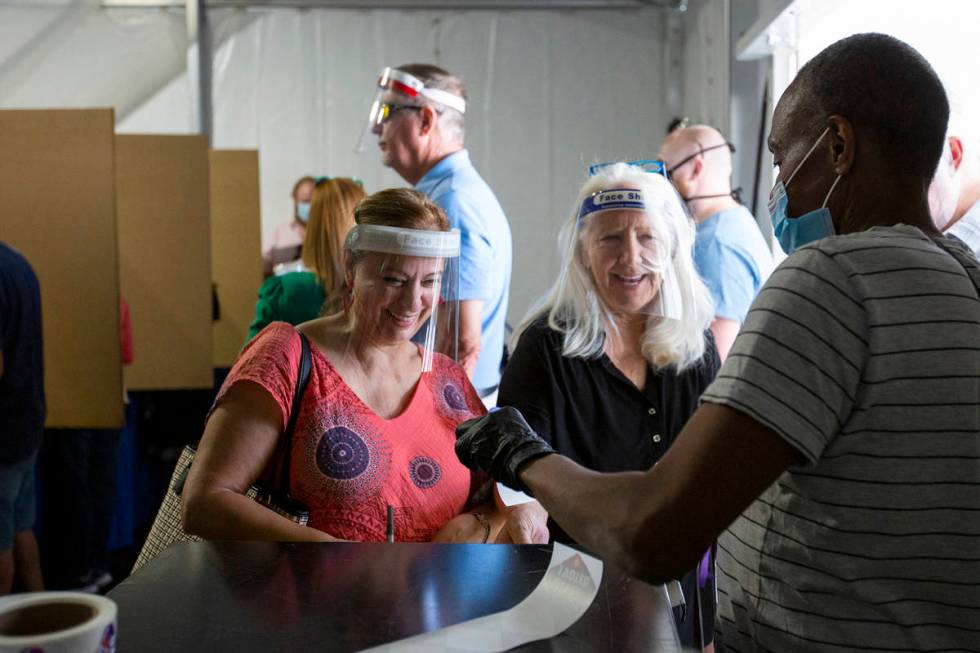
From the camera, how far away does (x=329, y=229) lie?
3248mm

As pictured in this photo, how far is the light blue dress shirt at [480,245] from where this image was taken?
9.08 feet

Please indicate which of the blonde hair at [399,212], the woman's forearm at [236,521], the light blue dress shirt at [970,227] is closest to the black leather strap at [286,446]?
the woman's forearm at [236,521]

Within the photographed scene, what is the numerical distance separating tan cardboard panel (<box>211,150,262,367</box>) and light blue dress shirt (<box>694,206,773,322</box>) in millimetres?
2775

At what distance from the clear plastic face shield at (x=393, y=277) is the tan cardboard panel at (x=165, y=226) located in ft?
8.68

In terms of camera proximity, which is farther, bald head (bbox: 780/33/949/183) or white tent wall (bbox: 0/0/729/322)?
white tent wall (bbox: 0/0/729/322)

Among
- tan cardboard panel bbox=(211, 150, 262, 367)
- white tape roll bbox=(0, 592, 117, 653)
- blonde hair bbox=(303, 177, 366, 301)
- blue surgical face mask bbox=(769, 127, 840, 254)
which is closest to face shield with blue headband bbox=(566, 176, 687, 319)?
blue surgical face mask bbox=(769, 127, 840, 254)

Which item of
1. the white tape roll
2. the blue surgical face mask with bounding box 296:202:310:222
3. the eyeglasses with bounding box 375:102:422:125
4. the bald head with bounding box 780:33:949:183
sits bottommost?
the white tape roll

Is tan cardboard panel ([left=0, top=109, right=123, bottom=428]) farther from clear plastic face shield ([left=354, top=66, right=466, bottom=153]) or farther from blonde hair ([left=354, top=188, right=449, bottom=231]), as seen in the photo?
blonde hair ([left=354, top=188, right=449, bottom=231])

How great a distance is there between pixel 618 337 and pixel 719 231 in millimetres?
1149

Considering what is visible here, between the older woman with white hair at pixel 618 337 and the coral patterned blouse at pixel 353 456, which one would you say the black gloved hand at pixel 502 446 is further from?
the older woman with white hair at pixel 618 337

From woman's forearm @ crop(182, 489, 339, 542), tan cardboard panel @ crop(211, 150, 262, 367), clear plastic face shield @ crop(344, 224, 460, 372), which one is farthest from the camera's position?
Answer: tan cardboard panel @ crop(211, 150, 262, 367)

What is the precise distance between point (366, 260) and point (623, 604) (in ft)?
3.31

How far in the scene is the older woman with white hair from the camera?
2020 millimetres

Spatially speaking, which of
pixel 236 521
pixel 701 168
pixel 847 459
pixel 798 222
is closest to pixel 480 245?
pixel 701 168
